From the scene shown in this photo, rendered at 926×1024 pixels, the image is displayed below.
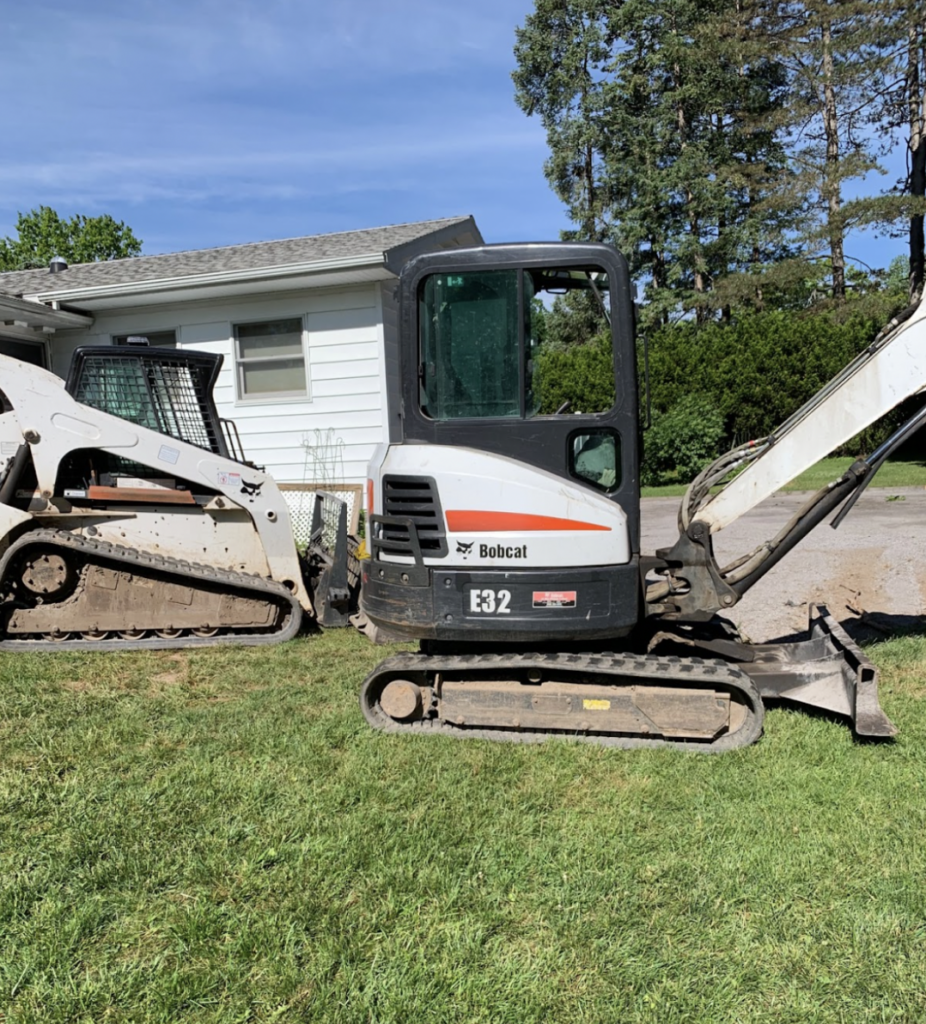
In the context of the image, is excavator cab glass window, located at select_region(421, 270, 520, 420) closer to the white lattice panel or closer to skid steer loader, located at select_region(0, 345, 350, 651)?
skid steer loader, located at select_region(0, 345, 350, 651)

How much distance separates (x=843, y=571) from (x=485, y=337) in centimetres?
561

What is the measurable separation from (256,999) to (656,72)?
1328 inches

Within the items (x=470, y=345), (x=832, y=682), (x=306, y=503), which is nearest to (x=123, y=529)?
(x=306, y=503)

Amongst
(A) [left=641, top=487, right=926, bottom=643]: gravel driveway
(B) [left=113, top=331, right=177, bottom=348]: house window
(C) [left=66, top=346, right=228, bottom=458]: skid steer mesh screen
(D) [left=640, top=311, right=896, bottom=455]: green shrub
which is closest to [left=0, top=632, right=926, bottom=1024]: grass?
(A) [left=641, top=487, right=926, bottom=643]: gravel driveway

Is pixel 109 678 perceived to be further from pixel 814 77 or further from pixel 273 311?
pixel 814 77

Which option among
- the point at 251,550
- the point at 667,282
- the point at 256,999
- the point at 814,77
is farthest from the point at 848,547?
the point at 667,282

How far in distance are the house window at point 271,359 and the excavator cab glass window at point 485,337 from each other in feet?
25.3

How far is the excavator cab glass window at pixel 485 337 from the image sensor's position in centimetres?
426

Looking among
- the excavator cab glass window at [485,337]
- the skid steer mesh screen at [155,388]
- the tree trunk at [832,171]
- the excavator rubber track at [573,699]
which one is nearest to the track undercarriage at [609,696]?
the excavator rubber track at [573,699]

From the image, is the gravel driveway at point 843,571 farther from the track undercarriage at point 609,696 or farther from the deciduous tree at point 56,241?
the deciduous tree at point 56,241

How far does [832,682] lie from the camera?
4508 millimetres

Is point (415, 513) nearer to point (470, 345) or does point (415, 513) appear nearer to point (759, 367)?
point (470, 345)

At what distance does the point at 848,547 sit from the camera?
912cm

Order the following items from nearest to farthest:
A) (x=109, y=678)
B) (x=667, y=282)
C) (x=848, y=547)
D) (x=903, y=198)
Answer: (x=109, y=678) < (x=848, y=547) < (x=903, y=198) < (x=667, y=282)
